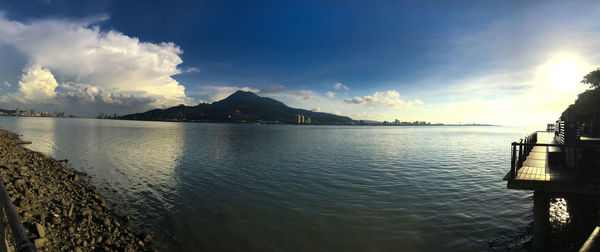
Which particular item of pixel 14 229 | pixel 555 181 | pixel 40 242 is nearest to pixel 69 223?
pixel 40 242

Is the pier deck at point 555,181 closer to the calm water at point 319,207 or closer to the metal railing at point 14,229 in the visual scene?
the calm water at point 319,207

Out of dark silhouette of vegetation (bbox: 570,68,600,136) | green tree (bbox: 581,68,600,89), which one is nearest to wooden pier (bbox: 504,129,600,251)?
dark silhouette of vegetation (bbox: 570,68,600,136)

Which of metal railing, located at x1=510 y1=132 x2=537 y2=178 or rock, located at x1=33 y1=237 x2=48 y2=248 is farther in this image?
metal railing, located at x1=510 y1=132 x2=537 y2=178

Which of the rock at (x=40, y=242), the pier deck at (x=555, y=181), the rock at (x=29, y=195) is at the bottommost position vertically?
the rock at (x=40, y=242)

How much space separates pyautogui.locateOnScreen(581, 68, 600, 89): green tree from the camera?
40469mm

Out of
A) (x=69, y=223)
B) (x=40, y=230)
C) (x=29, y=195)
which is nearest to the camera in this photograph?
(x=40, y=230)

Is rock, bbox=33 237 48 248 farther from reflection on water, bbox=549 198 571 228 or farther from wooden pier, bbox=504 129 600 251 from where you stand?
reflection on water, bbox=549 198 571 228

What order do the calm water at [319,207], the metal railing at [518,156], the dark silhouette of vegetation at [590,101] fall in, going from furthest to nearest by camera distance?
1. the dark silhouette of vegetation at [590,101]
2. the calm water at [319,207]
3. the metal railing at [518,156]

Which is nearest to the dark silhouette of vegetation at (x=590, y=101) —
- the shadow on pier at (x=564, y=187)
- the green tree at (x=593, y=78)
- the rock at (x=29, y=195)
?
the green tree at (x=593, y=78)

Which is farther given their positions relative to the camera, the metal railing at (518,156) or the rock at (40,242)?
the metal railing at (518,156)

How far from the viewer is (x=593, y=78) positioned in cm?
4097

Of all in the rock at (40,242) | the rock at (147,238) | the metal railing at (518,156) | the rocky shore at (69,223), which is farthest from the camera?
the rock at (147,238)

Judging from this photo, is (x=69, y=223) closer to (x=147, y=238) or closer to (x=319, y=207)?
(x=147, y=238)

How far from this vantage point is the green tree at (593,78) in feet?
133
